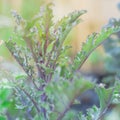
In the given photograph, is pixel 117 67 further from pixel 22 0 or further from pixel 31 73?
pixel 22 0

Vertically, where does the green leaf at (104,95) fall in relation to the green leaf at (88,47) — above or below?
below

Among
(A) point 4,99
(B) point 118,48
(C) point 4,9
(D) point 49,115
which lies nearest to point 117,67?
(B) point 118,48

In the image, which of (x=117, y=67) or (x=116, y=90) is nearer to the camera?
(x=116, y=90)

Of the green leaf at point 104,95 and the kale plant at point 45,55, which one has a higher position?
the kale plant at point 45,55

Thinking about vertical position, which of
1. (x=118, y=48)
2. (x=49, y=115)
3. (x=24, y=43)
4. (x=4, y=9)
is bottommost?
(x=49, y=115)

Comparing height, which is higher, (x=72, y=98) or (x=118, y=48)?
(x=118, y=48)

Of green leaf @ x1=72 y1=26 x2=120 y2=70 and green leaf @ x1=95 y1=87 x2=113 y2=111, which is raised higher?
green leaf @ x1=72 y1=26 x2=120 y2=70

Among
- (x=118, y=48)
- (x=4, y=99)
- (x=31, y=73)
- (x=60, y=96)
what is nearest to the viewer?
(x=60, y=96)

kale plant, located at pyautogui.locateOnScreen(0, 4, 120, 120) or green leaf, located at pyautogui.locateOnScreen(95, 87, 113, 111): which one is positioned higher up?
kale plant, located at pyautogui.locateOnScreen(0, 4, 120, 120)
